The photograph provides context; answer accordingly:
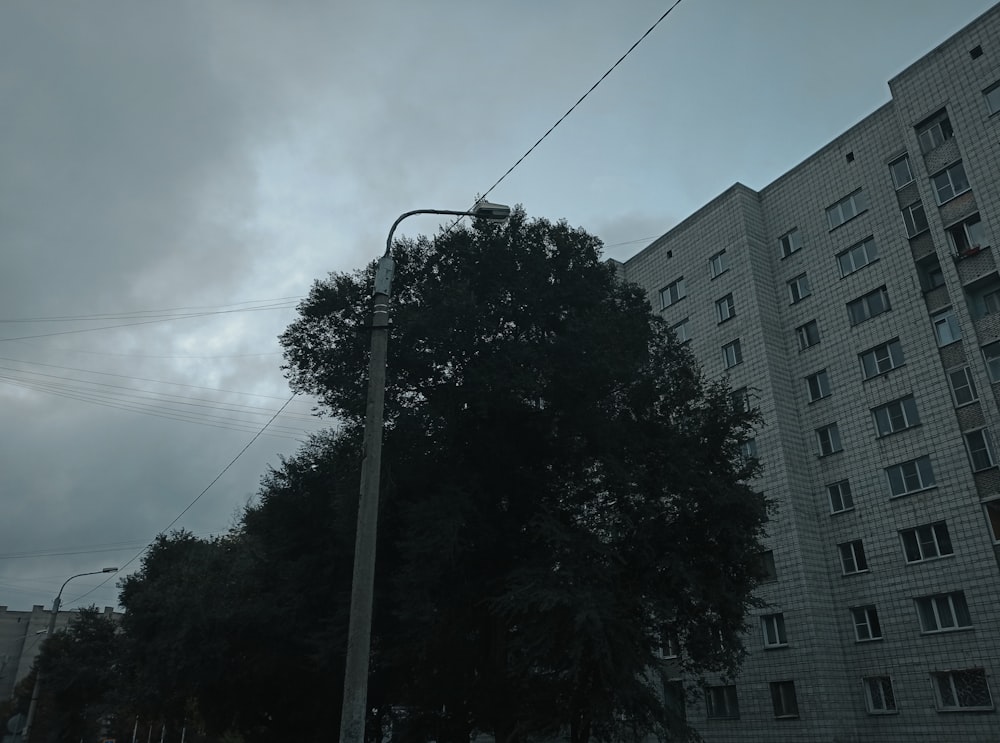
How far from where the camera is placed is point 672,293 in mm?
42031

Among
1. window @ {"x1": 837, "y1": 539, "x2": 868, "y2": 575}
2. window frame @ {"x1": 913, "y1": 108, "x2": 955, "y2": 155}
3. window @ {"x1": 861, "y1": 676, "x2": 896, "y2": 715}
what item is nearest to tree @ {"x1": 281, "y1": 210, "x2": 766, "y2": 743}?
window @ {"x1": 861, "y1": 676, "x2": 896, "y2": 715}

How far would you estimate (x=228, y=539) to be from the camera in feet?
156

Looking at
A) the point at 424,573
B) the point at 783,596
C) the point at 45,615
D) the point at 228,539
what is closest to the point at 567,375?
the point at 424,573

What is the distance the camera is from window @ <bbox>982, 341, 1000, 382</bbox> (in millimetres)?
26641

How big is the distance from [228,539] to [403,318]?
33366 millimetres

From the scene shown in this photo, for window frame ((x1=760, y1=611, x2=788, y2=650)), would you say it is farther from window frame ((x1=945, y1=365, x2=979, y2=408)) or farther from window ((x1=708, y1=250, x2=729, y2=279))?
window ((x1=708, y1=250, x2=729, y2=279))

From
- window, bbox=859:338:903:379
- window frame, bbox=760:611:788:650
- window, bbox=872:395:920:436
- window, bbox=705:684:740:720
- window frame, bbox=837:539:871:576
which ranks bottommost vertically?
window, bbox=705:684:740:720

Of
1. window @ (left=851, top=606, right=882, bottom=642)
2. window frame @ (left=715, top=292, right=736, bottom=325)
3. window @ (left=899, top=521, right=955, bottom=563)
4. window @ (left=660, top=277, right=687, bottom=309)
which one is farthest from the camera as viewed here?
window @ (left=660, top=277, right=687, bottom=309)

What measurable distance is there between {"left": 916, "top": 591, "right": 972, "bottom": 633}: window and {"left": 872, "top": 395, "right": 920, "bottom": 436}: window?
641 cm

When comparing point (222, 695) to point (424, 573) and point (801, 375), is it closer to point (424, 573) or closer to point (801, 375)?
point (424, 573)

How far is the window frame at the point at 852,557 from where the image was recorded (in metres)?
30.0

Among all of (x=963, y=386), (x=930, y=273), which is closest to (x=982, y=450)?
(x=963, y=386)

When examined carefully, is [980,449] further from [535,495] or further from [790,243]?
[535,495]

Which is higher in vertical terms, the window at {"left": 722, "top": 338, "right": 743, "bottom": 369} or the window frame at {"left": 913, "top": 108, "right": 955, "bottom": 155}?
the window frame at {"left": 913, "top": 108, "right": 955, "bottom": 155}
